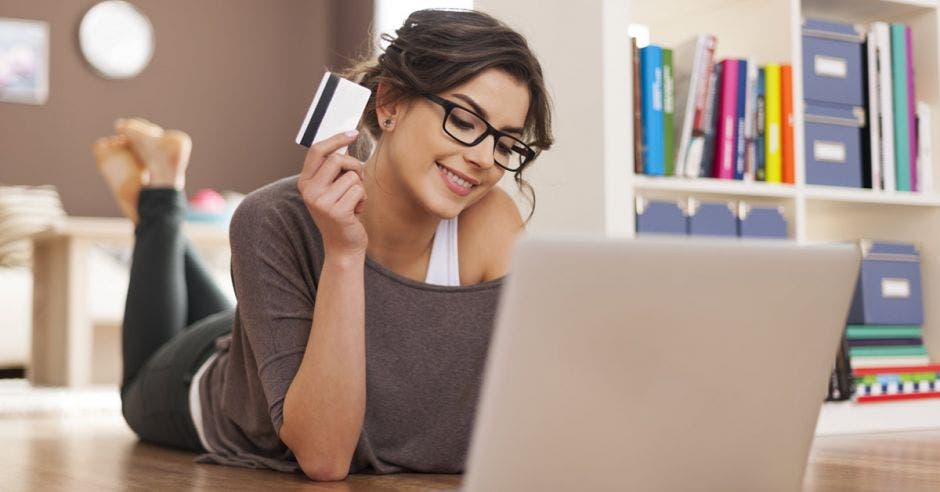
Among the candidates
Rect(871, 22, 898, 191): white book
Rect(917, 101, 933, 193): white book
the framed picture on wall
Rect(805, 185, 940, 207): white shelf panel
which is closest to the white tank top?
Rect(805, 185, 940, 207): white shelf panel

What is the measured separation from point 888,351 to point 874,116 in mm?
534

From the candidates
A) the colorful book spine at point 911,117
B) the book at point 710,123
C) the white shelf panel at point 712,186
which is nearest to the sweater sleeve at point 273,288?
the white shelf panel at point 712,186

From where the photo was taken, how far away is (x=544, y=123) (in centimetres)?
151

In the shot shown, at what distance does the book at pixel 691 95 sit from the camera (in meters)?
2.21

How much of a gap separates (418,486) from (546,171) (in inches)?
35.8

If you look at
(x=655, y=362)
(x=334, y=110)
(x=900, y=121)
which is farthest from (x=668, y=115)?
(x=655, y=362)

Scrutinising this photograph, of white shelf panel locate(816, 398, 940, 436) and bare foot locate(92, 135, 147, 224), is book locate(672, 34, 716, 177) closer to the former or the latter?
white shelf panel locate(816, 398, 940, 436)

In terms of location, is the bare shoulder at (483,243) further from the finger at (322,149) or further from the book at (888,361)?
the book at (888,361)

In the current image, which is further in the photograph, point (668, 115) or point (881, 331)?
point (881, 331)

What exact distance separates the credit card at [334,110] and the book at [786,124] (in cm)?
131

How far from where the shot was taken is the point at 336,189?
129 centimetres

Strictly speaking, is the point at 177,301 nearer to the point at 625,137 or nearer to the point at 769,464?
the point at 625,137

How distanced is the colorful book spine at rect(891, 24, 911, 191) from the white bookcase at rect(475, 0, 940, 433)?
0.05 m

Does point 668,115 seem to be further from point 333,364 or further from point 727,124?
point 333,364
